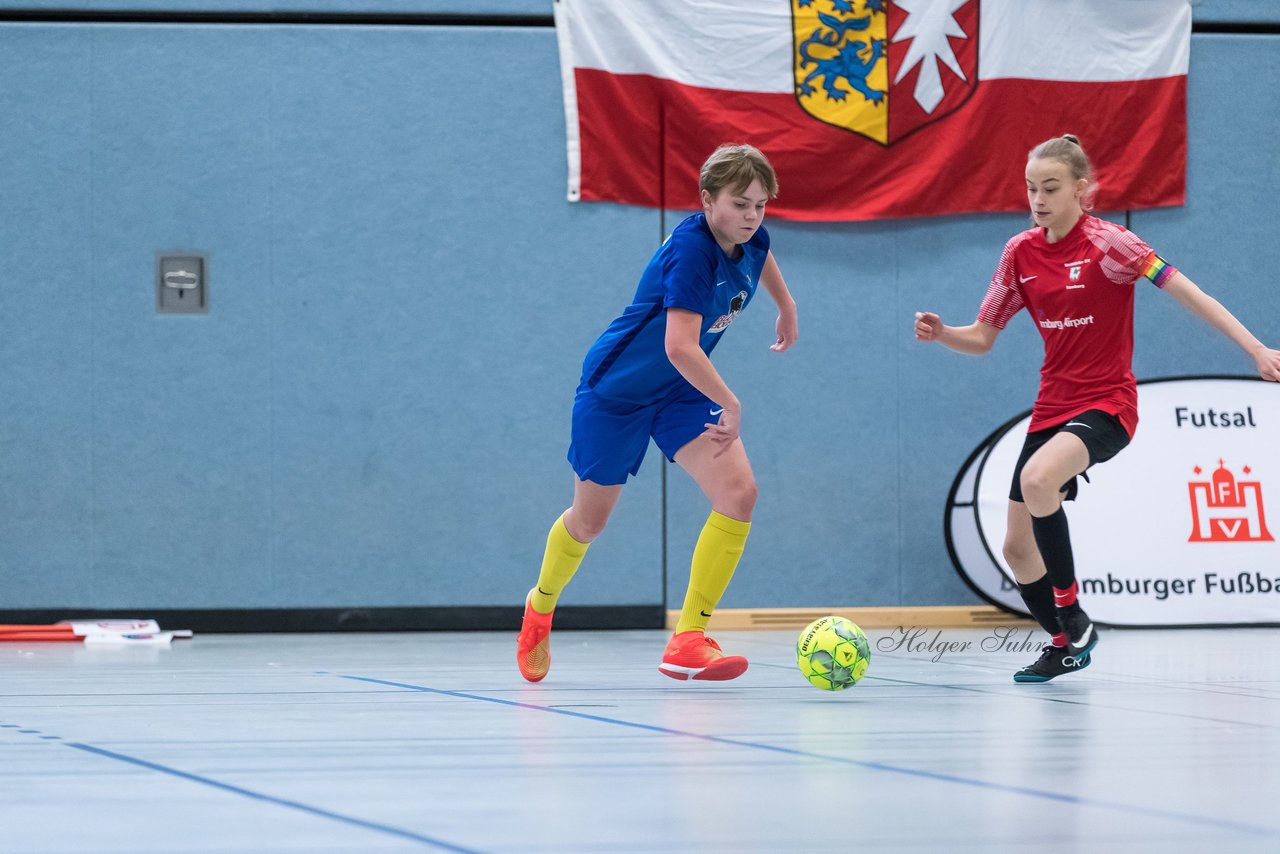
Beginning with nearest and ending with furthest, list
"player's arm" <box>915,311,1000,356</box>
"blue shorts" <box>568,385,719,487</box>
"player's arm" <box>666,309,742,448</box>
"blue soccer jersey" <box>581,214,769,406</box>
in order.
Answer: "player's arm" <box>666,309,742,448</box>
"blue soccer jersey" <box>581,214,769,406</box>
"blue shorts" <box>568,385,719,487</box>
"player's arm" <box>915,311,1000,356</box>

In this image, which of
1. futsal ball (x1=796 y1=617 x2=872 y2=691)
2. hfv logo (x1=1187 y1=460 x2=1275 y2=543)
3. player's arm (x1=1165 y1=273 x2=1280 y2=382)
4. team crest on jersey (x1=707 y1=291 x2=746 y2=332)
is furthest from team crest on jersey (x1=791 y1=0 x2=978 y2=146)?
futsal ball (x1=796 y1=617 x2=872 y2=691)

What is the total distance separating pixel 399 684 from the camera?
14.7 feet

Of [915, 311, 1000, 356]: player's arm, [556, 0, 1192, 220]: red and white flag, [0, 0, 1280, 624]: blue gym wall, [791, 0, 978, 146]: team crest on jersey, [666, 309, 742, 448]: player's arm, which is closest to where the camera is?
[666, 309, 742, 448]: player's arm

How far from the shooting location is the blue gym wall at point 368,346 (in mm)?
7215

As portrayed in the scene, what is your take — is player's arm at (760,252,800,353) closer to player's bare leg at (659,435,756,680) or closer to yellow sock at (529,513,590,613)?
player's bare leg at (659,435,756,680)

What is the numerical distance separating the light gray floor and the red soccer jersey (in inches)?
31.5

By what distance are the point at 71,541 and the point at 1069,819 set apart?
6026 millimetres

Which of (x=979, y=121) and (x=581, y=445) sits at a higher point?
(x=979, y=121)

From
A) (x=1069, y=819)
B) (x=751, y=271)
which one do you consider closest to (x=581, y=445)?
(x=751, y=271)

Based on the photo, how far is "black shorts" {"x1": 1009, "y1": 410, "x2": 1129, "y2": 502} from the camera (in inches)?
173

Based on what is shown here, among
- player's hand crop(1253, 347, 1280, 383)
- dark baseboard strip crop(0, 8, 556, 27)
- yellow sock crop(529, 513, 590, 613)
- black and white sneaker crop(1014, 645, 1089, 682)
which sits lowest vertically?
black and white sneaker crop(1014, 645, 1089, 682)

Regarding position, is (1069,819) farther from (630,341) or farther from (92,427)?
(92,427)

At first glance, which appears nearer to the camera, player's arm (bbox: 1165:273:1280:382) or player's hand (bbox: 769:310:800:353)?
player's arm (bbox: 1165:273:1280:382)

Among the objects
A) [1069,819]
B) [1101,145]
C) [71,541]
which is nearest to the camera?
[1069,819]
